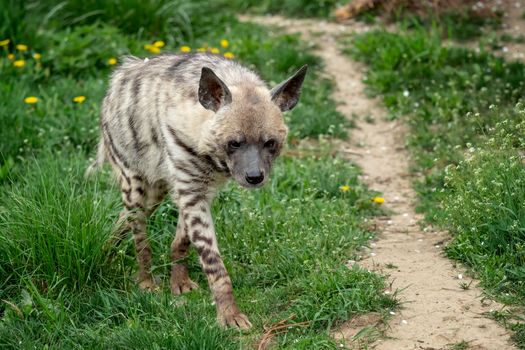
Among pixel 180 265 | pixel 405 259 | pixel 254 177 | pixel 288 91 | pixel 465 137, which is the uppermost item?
pixel 288 91

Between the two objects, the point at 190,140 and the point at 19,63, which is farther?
the point at 19,63

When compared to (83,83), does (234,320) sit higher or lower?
lower

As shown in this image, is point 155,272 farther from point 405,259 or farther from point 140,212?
point 405,259

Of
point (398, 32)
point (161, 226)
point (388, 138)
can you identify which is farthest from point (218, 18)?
point (161, 226)

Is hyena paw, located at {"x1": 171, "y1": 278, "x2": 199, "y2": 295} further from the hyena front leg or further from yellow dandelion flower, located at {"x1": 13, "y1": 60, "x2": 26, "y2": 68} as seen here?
yellow dandelion flower, located at {"x1": 13, "y1": 60, "x2": 26, "y2": 68}

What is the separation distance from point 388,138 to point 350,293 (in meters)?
2.87

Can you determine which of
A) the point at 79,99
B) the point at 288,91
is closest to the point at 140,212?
the point at 288,91

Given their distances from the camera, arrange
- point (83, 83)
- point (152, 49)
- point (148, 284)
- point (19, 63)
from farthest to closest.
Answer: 1. point (152, 49)
2. point (83, 83)
3. point (19, 63)
4. point (148, 284)

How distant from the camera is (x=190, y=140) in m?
4.64

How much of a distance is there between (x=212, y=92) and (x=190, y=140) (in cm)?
32

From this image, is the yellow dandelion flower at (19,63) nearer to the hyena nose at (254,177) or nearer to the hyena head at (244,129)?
the hyena head at (244,129)

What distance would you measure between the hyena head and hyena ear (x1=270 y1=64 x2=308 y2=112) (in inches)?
0.5

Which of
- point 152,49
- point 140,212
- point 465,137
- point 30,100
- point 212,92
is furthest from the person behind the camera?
point 152,49

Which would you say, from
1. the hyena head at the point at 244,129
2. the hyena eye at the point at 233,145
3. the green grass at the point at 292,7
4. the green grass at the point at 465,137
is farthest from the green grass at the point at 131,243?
the green grass at the point at 292,7
